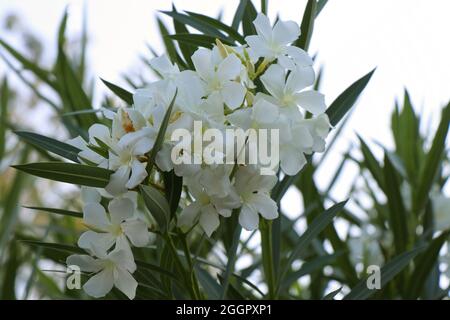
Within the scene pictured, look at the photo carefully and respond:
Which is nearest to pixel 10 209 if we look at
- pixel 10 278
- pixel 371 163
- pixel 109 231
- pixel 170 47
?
pixel 10 278

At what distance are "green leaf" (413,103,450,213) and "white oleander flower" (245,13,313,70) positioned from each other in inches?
15.7

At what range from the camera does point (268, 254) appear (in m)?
0.81

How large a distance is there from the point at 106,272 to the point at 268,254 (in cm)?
23

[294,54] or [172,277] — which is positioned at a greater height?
[294,54]

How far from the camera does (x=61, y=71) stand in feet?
3.80

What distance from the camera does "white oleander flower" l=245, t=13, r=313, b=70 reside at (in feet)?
2.11

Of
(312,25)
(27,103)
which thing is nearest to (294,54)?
(312,25)

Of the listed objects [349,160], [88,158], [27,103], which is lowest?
[88,158]

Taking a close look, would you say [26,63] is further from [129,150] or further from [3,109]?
[129,150]

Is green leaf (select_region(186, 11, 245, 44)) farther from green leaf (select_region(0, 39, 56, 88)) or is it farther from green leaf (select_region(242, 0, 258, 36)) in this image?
green leaf (select_region(0, 39, 56, 88))

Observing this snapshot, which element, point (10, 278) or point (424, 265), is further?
point (10, 278)

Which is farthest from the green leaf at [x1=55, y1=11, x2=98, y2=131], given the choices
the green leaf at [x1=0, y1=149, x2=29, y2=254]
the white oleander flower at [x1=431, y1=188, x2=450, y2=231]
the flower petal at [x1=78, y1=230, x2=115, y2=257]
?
the white oleander flower at [x1=431, y1=188, x2=450, y2=231]
